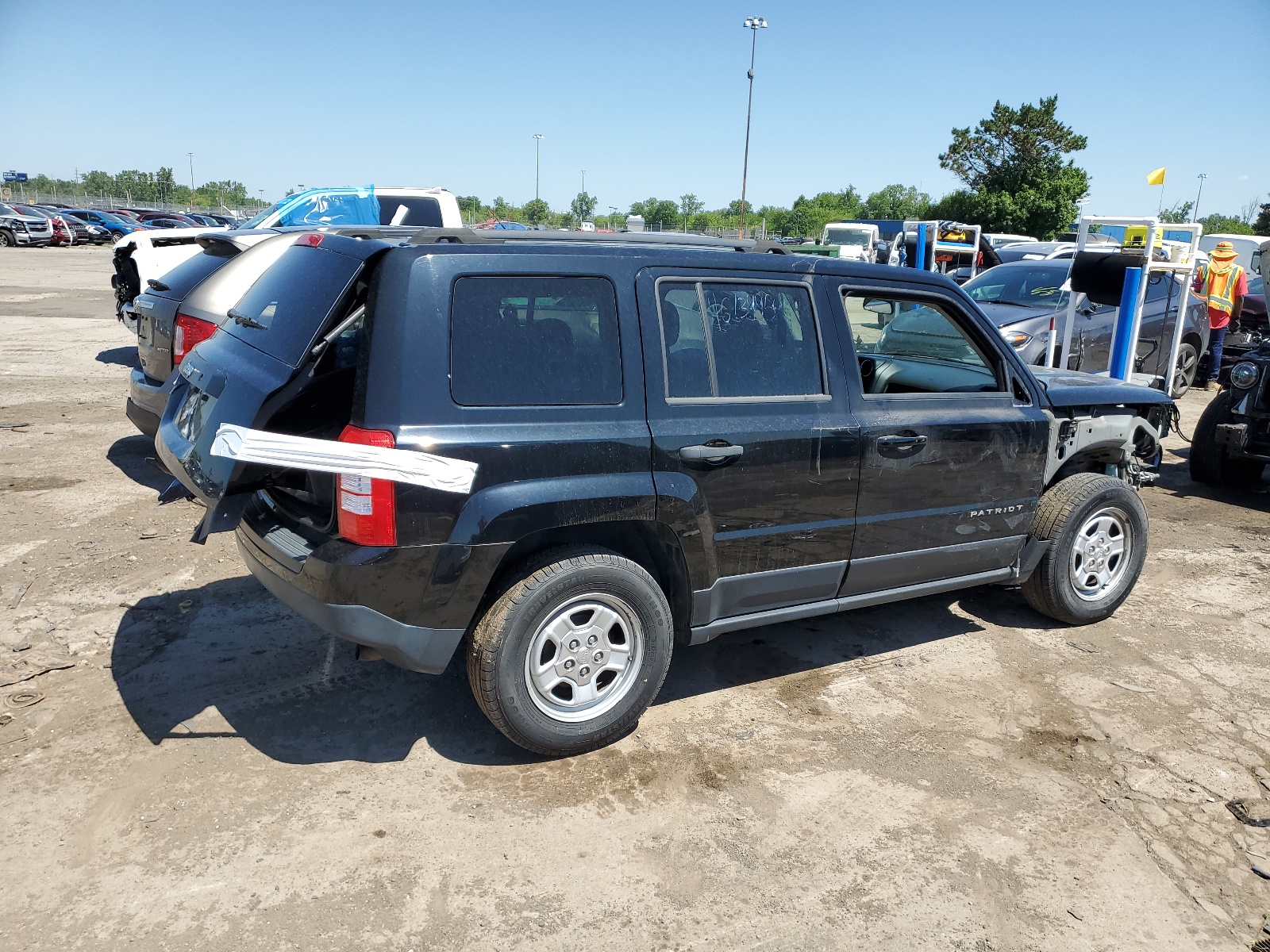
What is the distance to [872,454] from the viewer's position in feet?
A: 12.9

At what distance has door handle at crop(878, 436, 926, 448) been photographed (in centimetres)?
394

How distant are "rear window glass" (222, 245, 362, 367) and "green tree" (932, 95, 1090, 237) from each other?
48233 mm

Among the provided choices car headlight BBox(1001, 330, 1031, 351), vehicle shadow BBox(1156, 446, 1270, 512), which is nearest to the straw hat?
car headlight BBox(1001, 330, 1031, 351)

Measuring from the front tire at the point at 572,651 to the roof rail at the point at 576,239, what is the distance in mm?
1177

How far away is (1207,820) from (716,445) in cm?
222

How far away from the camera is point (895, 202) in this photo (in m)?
90.7

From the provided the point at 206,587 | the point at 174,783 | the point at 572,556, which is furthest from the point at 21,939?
the point at 206,587

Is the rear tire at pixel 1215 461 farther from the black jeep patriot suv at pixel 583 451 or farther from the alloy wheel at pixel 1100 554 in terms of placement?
the black jeep patriot suv at pixel 583 451

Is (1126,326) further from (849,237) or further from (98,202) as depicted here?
(98,202)

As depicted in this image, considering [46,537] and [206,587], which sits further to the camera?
[46,537]

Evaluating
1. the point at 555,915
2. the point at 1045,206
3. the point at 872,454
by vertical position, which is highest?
the point at 1045,206

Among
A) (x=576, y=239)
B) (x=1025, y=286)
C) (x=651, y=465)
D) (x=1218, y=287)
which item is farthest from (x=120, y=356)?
(x=1218, y=287)

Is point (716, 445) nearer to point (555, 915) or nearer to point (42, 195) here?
point (555, 915)

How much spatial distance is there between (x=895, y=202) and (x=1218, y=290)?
84035 millimetres
